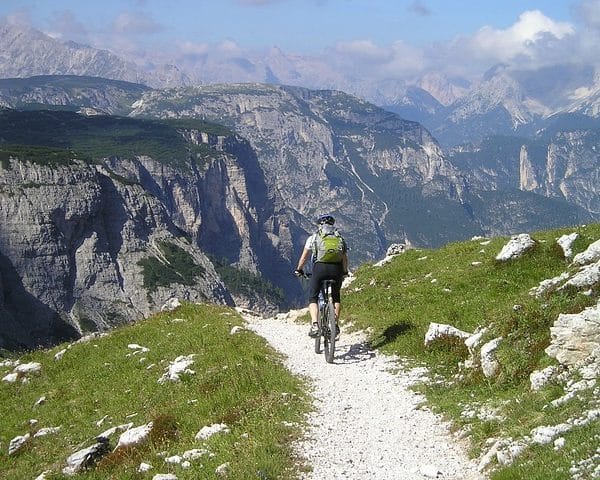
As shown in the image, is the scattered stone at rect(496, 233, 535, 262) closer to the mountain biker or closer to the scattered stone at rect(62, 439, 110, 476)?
the mountain biker

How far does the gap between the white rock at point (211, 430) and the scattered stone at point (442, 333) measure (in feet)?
24.3

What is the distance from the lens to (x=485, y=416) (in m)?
12.1

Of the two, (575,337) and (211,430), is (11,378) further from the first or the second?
(575,337)

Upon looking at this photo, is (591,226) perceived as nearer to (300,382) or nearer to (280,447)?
(300,382)

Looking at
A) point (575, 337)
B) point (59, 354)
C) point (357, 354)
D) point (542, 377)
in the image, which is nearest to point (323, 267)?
point (357, 354)

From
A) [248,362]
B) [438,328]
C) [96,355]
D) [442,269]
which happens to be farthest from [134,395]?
[442,269]

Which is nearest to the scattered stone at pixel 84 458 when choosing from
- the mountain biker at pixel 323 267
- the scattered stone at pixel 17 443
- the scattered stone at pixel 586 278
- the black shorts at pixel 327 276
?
the scattered stone at pixel 17 443

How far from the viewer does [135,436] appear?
13.5 metres

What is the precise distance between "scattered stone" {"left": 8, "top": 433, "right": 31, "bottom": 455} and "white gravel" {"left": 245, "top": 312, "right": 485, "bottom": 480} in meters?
7.61

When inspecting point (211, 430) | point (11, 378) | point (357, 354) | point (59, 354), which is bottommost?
point (11, 378)

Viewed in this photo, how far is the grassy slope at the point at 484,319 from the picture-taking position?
1036cm

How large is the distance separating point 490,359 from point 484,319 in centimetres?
501

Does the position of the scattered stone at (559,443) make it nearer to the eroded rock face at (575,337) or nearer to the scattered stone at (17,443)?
the eroded rock face at (575,337)

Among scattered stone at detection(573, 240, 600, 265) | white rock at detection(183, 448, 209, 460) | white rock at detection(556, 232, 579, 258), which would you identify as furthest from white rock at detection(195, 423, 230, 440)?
white rock at detection(556, 232, 579, 258)
